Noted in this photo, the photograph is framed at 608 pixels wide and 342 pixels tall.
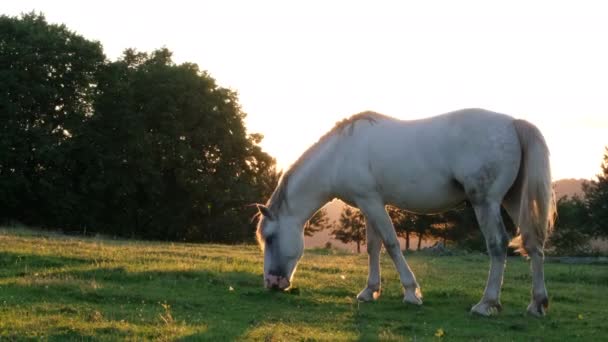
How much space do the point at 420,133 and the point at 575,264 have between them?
59.0ft

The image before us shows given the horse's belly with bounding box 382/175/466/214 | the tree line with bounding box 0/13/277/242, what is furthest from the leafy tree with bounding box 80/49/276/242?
the horse's belly with bounding box 382/175/466/214

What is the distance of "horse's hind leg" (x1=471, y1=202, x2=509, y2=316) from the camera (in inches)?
396

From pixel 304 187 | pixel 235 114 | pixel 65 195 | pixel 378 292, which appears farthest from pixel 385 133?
pixel 235 114

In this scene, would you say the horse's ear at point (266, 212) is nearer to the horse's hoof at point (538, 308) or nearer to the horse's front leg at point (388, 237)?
the horse's front leg at point (388, 237)

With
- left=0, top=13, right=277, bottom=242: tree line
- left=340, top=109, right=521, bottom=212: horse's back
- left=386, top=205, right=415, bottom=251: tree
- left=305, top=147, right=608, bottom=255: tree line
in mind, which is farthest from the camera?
left=386, top=205, right=415, bottom=251: tree

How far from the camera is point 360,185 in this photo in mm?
10805

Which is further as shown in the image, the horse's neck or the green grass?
the horse's neck

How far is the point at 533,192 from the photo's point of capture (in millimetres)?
9992

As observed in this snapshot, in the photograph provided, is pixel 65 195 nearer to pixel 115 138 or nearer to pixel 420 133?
pixel 115 138

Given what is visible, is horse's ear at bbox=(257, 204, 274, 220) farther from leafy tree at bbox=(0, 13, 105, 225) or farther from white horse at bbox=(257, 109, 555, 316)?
leafy tree at bbox=(0, 13, 105, 225)

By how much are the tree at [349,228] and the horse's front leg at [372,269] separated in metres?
57.6

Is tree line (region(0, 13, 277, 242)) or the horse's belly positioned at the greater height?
tree line (region(0, 13, 277, 242))

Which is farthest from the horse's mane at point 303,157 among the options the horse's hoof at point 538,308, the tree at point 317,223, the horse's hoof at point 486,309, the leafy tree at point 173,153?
the tree at point 317,223

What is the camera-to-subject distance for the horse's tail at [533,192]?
9.98 metres
